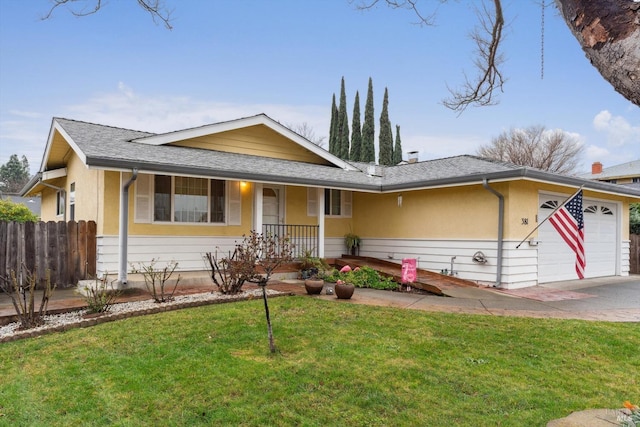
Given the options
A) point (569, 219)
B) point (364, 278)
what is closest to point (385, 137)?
point (569, 219)

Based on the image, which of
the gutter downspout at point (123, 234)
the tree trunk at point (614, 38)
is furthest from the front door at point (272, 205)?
the tree trunk at point (614, 38)

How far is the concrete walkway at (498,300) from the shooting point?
23.1 ft

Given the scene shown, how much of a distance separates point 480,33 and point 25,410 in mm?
7562

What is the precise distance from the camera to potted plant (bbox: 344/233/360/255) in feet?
44.6

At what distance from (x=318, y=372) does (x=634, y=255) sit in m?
15.9

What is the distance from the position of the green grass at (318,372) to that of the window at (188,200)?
4.47 metres

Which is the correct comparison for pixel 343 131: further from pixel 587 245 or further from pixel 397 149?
Answer: pixel 587 245

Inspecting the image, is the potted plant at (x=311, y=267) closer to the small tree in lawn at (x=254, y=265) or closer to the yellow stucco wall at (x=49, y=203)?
the small tree in lawn at (x=254, y=265)

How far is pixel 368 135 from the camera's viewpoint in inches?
1305

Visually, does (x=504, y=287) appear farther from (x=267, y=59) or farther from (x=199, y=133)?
(x=267, y=59)

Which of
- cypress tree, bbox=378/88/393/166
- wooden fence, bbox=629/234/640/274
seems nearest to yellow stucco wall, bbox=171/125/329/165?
wooden fence, bbox=629/234/640/274

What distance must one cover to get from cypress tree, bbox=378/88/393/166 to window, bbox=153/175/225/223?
23.1m

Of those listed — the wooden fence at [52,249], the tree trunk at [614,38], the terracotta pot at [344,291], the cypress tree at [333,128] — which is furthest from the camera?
the cypress tree at [333,128]

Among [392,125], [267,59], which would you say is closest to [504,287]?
[267,59]
